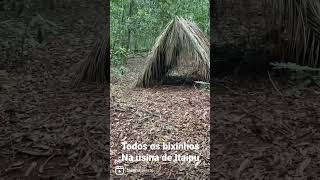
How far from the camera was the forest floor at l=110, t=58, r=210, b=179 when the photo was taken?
2.09 meters

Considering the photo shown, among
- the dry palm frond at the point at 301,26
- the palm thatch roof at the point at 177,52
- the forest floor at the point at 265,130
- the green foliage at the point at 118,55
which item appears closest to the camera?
the forest floor at the point at 265,130

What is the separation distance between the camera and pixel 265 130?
239 centimetres

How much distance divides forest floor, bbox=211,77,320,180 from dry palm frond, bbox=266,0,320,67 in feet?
0.66

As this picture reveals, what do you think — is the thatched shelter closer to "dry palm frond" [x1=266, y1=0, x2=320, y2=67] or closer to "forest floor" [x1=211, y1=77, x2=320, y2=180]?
"dry palm frond" [x1=266, y1=0, x2=320, y2=67]

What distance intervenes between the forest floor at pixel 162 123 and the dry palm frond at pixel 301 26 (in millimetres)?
644

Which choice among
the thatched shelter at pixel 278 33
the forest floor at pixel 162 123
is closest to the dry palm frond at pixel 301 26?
the thatched shelter at pixel 278 33

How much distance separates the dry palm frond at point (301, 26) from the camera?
307cm

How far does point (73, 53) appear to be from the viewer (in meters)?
4.22

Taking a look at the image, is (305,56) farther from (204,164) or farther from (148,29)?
(148,29)

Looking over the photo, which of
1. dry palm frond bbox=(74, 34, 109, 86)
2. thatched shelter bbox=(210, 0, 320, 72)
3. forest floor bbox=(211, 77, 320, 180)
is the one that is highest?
thatched shelter bbox=(210, 0, 320, 72)

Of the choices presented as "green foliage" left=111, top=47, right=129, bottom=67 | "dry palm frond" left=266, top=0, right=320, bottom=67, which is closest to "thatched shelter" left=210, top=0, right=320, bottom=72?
"dry palm frond" left=266, top=0, right=320, bottom=67

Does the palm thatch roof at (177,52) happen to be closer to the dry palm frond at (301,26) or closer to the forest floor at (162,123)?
the forest floor at (162,123)

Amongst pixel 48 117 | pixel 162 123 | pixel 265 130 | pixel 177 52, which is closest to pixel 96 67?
pixel 177 52

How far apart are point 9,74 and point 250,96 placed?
181cm
